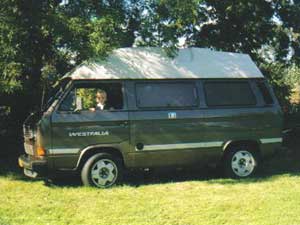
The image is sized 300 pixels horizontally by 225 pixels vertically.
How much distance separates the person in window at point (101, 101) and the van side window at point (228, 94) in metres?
1.98

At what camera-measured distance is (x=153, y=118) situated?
417 inches

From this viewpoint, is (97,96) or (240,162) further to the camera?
(240,162)

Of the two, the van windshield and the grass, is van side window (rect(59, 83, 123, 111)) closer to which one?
the van windshield

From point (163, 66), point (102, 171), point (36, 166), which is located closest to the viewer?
point (36, 166)

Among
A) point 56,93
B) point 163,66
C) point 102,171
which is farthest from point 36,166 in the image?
point 163,66

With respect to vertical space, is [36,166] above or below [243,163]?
above

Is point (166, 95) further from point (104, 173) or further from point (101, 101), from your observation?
point (104, 173)

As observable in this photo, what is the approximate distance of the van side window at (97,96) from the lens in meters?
10.3

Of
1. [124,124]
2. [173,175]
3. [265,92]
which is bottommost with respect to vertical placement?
[173,175]

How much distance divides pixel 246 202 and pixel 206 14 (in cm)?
700

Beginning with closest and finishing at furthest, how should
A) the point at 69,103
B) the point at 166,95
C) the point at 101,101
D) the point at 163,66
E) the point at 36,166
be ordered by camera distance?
the point at 36,166 → the point at 69,103 → the point at 101,101 → the point at 166,95 → the point at 163,66

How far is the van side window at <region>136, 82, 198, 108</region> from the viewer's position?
10680mm

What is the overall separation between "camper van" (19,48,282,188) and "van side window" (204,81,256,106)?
0.02m

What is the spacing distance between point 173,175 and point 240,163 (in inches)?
55.8
